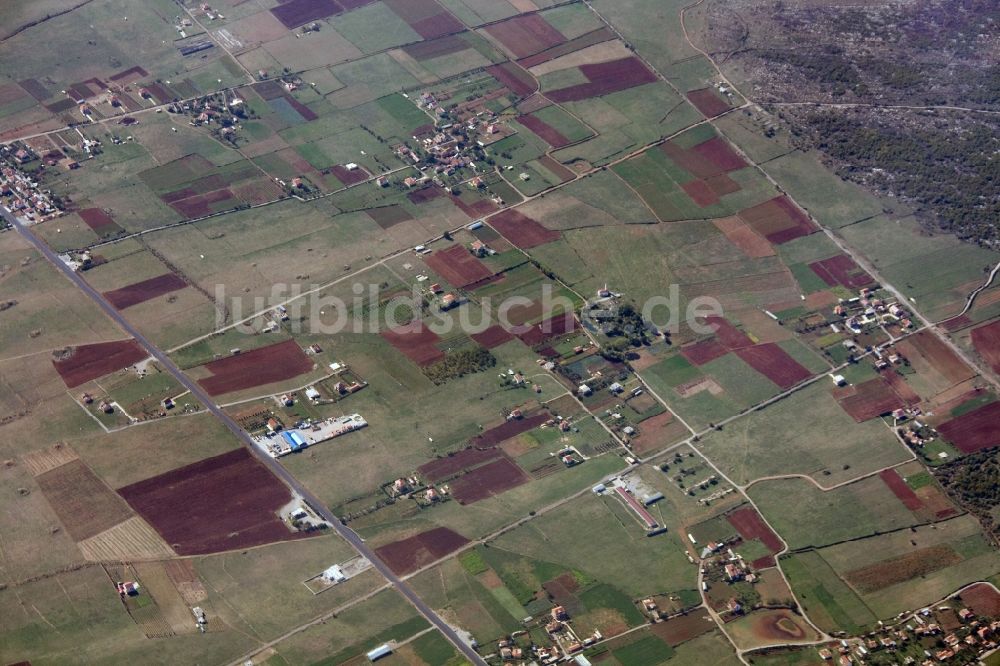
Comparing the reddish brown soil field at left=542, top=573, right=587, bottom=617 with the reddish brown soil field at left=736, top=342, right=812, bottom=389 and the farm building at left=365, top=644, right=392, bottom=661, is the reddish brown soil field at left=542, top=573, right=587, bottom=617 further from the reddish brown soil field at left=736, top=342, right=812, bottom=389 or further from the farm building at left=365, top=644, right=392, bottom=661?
the reddish brown soil field at left=736, top=342, right=812, bottom=389

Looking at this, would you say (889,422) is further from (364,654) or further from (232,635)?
(232,635)

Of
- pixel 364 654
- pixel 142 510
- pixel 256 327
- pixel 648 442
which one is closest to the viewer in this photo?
pixel 364 654

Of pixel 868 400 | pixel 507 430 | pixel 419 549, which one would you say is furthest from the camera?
pixel 868 400

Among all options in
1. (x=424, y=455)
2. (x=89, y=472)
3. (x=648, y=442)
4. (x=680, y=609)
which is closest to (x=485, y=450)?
(x=424, y=455)

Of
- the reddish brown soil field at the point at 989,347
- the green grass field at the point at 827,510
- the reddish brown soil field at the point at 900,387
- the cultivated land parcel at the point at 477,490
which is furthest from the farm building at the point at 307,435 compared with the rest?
the reddish brown soil field at the point at 989,347

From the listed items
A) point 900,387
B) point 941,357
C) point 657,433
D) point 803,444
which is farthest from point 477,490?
point 941,357

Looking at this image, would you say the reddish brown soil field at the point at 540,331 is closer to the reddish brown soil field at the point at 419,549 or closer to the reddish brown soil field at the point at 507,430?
the reddish brown soil field at the point at 507,430

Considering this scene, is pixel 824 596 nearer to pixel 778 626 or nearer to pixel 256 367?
pixel 778 626
